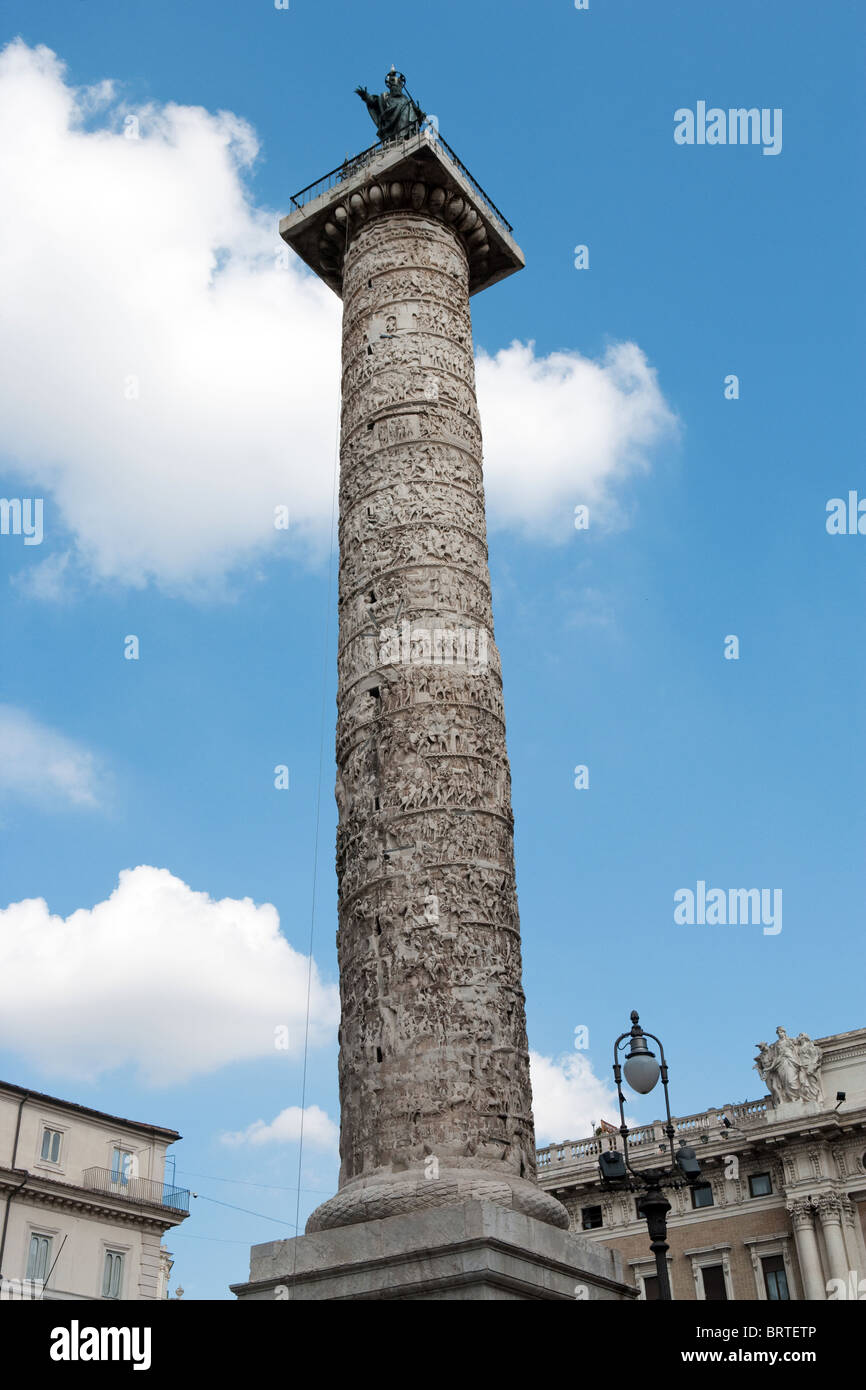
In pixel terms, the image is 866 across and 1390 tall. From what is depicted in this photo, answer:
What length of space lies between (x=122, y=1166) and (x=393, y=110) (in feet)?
59.7

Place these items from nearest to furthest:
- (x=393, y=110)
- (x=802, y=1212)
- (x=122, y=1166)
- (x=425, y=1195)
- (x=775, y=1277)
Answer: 1. (x=425, y=1195)
2. (x=393, y=110)
3. (x=122, y=1166)
4. (x=802, y=1212)
5. (x=775, y=1277)

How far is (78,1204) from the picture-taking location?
21453mm

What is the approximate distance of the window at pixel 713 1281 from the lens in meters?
25.1

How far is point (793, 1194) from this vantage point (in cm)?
2434

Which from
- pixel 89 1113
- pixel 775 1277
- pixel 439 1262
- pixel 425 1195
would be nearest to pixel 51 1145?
pixel 89 1113

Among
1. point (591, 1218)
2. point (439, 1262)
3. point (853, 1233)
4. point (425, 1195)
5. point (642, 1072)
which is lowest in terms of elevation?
point (439, 1262)

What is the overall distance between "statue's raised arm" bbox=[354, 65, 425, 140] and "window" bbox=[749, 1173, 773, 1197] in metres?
20.6

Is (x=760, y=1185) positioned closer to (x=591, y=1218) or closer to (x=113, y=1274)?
(x=591, y=1218)

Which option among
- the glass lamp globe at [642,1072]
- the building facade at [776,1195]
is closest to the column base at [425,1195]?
the glass lamp globe at [642,1072]

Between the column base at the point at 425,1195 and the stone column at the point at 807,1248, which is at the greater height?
the stone column at the point at 807,1248

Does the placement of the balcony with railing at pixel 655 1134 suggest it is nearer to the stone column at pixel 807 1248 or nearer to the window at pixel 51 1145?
the stone column at pixel 807 1248

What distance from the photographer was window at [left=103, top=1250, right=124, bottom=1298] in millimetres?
21547

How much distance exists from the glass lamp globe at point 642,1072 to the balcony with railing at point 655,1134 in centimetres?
1755

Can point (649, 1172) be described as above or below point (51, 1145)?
below
